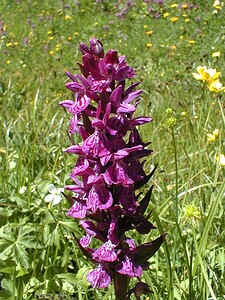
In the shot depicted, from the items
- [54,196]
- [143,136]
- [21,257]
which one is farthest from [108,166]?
[143,136]

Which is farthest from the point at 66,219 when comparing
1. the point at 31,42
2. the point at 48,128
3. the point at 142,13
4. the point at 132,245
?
the point at 142,13

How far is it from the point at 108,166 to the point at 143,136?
2451 mm

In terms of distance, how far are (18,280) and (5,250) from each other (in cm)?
13

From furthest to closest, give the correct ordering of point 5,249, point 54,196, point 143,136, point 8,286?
point 143,136
point 54,196
point 5,249
point 8,286

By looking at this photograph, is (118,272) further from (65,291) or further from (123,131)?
(65,291)

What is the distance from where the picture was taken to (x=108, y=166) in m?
1.31

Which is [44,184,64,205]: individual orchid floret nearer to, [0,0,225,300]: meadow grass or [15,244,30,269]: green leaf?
[0,0,225,300]: meadow grass

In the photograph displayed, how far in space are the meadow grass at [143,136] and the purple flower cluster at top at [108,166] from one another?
0.16m

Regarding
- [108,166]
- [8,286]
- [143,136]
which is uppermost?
[108,166]

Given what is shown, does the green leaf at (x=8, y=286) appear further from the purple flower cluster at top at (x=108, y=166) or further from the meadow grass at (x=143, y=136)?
the purple flower cluster at top at (x=108, y=166)

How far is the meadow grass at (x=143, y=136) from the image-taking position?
1.89 meters

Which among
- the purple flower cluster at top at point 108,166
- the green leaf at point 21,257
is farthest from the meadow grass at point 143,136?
the purple flower cluster at top at point 108,166

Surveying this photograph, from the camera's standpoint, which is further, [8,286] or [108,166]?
[8,286]

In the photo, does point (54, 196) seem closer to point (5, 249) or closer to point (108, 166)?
point (5, 249)
